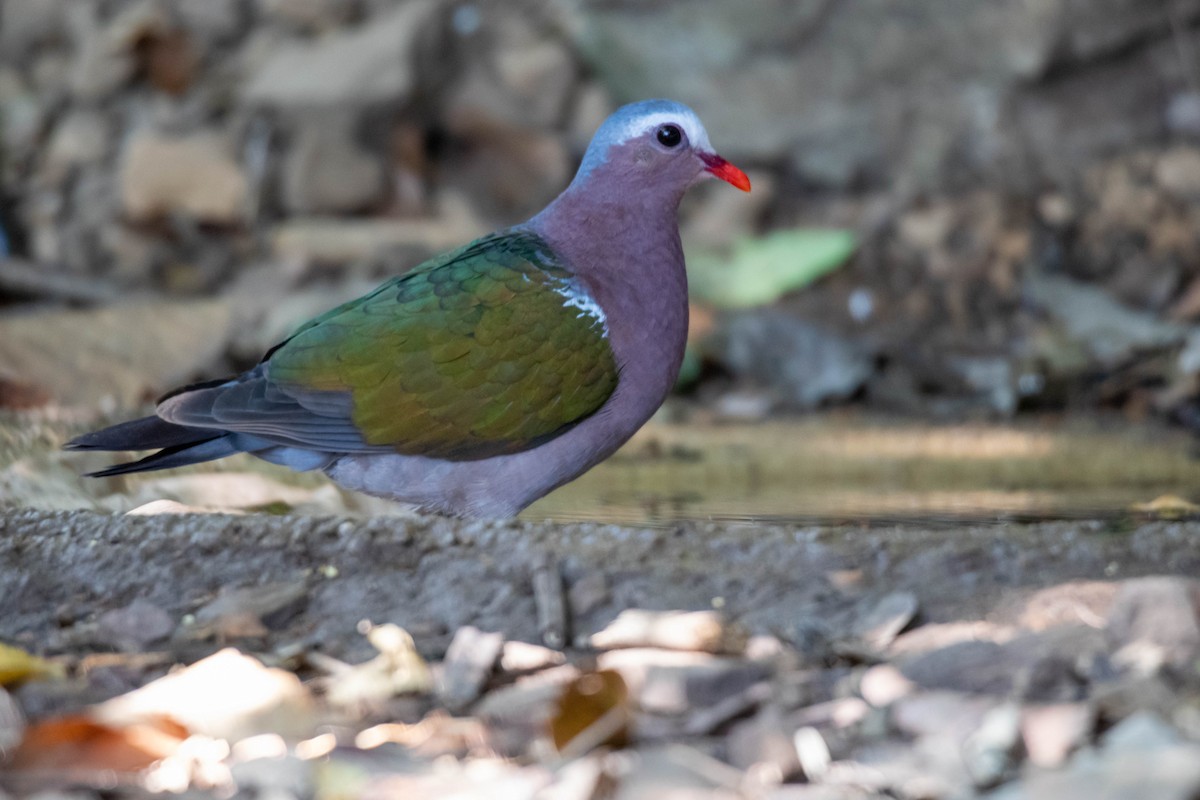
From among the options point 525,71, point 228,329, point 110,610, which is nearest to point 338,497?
point 110,610

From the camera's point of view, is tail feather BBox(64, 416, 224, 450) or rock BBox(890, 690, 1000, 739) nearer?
rock BBox(890, 690, 1000, 739)

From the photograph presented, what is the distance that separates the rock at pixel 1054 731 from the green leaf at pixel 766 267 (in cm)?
465

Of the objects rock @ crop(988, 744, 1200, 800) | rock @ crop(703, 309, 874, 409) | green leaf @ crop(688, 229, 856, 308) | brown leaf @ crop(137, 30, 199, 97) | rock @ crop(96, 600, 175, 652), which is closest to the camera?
rock @ crop(988, 744, 1200, 800)

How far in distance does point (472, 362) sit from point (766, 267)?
145 inches

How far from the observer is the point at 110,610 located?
2.18m

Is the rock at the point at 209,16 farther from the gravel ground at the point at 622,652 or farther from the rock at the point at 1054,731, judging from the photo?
the rock at the point at 1054,731

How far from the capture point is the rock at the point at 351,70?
6.86 meters

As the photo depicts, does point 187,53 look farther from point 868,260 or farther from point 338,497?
point 338,497

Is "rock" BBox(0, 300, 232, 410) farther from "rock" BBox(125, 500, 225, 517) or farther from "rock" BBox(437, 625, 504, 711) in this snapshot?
"rock" BBox(437, 625, 504, 711)

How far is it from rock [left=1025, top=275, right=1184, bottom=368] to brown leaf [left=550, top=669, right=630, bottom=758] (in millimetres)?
4293

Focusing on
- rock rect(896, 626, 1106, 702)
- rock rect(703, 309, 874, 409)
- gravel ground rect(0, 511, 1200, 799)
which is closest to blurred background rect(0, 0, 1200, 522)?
rock rect(703, 309, 874, 409)

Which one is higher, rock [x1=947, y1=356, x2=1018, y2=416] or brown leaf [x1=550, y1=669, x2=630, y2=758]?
brown leaf [x1=550, y1=669, x2=630, y2=758]

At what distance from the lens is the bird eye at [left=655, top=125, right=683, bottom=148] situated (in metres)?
3.13

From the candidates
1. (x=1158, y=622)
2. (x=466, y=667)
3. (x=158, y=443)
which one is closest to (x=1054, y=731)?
(x=1158, y=622)
